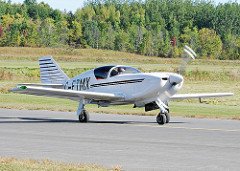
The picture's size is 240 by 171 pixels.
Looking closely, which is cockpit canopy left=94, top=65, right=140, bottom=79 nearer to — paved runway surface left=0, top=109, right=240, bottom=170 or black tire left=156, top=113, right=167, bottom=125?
paved runway surface left=0, top=109, right=240, bottom=170

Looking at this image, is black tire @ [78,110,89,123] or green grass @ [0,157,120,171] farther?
black tire @ [78,110,89,123]

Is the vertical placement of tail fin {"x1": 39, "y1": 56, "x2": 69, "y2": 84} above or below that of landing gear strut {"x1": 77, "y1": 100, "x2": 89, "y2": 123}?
above

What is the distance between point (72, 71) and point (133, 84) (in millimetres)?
39064

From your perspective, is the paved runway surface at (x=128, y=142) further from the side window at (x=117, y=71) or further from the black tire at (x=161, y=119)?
the side window at (x=117, y=71)

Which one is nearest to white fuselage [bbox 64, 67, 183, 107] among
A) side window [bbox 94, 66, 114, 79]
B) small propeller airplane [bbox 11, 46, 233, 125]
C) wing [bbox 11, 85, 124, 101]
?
small propeller airplane [bbox 11, 46, 233, 125]

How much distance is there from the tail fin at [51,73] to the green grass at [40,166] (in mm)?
14243

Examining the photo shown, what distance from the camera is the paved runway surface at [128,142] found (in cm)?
1606


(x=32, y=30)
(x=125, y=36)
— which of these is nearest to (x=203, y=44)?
(x=125, y=36)

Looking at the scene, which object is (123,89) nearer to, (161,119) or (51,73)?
(161,119)

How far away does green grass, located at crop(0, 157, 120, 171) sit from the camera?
14211mm

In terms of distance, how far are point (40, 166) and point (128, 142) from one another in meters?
5.43

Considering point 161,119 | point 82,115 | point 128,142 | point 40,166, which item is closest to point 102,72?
point 82,115

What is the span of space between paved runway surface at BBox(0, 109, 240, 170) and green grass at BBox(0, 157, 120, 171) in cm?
75

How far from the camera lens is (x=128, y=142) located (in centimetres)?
1973
